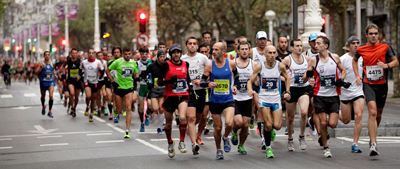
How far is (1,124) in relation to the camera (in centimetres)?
1844

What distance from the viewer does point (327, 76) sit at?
10.4 m

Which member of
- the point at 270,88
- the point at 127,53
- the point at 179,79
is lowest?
the point at 270,88

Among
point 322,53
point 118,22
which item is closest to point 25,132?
point 322,53

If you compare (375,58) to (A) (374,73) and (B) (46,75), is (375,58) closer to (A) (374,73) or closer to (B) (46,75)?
(A) (374,73)

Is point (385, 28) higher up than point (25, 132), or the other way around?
point (385, 28)

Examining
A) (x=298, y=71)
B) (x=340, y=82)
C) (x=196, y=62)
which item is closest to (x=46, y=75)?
(x=196, y=62)

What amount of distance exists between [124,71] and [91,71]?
13.3ft

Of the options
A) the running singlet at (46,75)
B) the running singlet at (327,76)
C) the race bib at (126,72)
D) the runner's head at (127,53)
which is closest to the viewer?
the running singlet at (327,76)

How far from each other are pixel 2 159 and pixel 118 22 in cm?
6253

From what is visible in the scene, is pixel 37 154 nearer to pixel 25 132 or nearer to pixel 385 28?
pixel 25 132

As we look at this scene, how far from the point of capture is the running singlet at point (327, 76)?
408 inches

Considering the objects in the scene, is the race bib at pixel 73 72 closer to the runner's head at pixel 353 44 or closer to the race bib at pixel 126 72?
the race bib at pixel 126 72

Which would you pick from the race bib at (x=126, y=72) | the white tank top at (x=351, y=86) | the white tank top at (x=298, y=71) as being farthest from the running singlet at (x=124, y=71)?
the white tank top at (x=351, y=86)

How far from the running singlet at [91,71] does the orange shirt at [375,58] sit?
10295 mm
